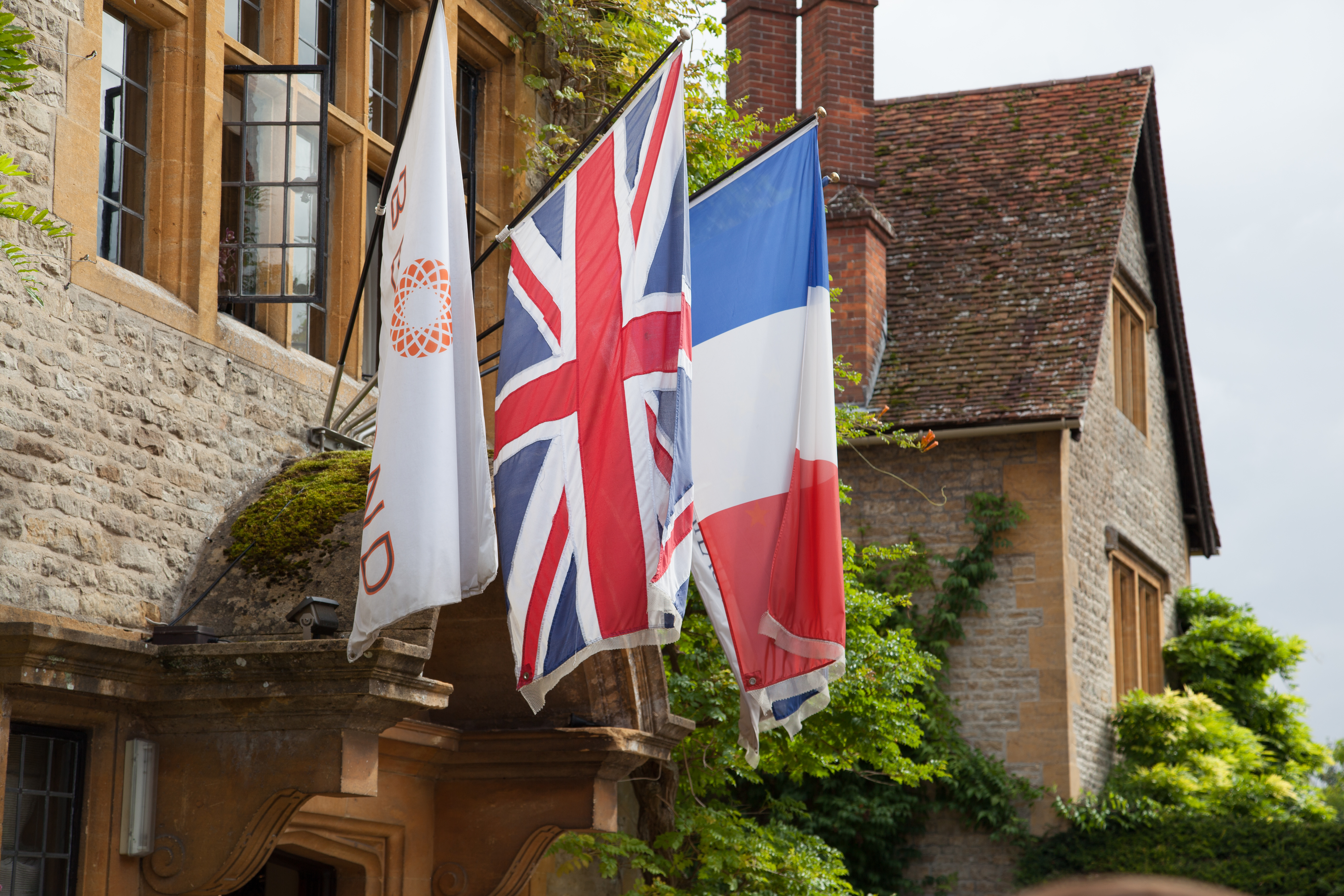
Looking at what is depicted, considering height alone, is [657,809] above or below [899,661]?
below

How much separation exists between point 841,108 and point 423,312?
1090cm

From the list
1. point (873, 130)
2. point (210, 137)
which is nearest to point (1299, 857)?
point (873, 130)

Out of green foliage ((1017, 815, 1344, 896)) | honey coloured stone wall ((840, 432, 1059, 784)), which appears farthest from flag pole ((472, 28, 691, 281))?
green foliage ((1017, 815, 1344, 896))

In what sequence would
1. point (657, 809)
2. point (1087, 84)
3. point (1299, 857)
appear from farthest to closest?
point (1087, 84)
point (1299, 857)
point (657, 809)

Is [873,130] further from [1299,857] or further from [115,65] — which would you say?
[115,65]

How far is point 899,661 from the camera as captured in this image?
32.9 ft

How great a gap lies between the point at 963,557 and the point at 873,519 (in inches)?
36.9

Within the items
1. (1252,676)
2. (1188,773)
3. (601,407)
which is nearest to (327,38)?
(601,407)

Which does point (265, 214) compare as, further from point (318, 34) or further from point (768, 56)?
point (768, 56)

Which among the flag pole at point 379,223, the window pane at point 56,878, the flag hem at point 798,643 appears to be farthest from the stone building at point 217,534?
the flag hem at point 798,643

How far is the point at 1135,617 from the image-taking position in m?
17.2

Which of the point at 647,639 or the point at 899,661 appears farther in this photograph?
the point at 899,661

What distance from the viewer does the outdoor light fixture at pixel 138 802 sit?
583cm

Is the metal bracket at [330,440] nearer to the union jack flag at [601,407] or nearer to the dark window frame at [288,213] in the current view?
the dark window frame at [288,213]
